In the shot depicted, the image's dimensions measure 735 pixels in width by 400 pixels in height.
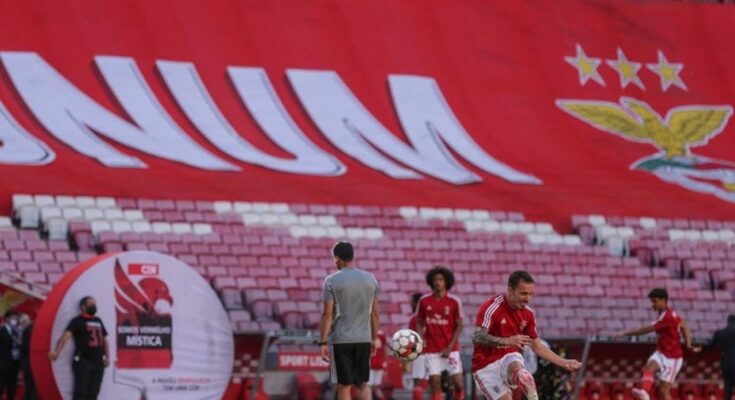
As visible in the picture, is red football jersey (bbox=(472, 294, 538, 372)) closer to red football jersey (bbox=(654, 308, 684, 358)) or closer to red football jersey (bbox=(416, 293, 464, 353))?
red football jersey (bbox=(416, 293, 464, 353))

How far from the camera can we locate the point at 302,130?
102ft

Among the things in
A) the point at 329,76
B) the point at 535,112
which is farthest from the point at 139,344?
the point at 535,112

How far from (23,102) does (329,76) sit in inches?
234

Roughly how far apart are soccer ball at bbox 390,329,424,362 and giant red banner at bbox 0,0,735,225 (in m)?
13.5

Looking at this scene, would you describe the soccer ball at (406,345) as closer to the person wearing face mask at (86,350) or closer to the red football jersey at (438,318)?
the red football jersey at (438,318)

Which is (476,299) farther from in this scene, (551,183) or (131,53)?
(131,53)

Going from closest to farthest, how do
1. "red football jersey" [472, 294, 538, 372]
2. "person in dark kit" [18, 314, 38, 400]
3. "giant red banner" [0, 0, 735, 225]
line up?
"red football jersey" [472, 294, 538, 372]
"person in dark kit" [18, 314, 38, 400]
"giant red banner" [0, 0, 735, 225]

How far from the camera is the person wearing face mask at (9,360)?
2069 centimetres


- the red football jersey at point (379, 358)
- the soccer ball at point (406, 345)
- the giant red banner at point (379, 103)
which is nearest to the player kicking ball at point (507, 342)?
the soccer ball at point (406, 345)

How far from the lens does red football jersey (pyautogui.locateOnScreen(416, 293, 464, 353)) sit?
18.8 m

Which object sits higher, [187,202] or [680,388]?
[187,202]

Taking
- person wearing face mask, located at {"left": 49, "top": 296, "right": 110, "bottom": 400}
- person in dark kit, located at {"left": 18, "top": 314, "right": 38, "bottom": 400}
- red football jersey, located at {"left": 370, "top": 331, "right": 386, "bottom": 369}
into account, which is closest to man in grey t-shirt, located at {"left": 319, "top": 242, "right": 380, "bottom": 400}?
person wearing face mask, located at {"left": 49, "top": 296, "right": 110, "bottom": 400}

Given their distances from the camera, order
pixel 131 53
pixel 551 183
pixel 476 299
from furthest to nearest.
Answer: pixel 551 183 < pixel 131 53 < pixel 476 299

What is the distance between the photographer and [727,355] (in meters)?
22.0
